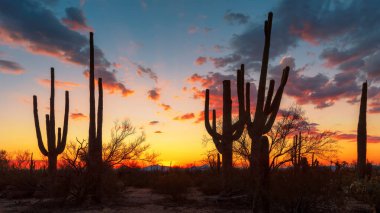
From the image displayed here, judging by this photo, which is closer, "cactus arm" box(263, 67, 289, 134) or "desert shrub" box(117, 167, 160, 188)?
"cactus arm" box(263, 67, 289, 134)

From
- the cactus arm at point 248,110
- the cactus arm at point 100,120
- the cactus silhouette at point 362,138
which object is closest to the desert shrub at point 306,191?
the cactus arm at point 248,110

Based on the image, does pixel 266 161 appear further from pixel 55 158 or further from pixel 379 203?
pixel 55 158

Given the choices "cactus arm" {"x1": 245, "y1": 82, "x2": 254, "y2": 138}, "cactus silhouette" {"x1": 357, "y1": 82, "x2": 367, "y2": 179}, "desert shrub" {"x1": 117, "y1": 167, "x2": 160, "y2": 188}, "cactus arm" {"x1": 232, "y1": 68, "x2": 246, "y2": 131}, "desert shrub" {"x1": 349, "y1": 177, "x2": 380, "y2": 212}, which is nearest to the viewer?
"desert shrub" {"x1": 349, "y1": 177, "x2": 380, "y2": 212}

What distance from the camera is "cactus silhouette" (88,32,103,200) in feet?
50.9

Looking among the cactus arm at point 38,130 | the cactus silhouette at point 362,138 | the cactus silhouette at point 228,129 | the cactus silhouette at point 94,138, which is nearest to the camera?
the cactus silhouette at point 94,138

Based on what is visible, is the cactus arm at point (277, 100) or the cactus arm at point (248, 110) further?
the cactus arm at point (248, 110)

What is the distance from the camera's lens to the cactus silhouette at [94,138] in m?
15.5

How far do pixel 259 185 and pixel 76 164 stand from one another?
761 cm

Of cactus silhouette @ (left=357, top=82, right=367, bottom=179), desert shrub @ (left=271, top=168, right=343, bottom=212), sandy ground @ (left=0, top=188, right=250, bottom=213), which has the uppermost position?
cactus silhouette @ (left=357, top=82, right=367, bottom=179)

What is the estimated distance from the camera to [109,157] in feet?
70.9

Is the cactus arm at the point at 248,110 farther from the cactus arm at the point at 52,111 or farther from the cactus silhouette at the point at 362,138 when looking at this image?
the cactus arm at the point at 52,111

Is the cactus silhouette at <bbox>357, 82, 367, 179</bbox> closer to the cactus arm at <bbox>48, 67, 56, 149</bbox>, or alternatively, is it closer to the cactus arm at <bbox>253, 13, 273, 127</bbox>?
the cactus arm at <bbox>253, 13, 273, 127</bbox>

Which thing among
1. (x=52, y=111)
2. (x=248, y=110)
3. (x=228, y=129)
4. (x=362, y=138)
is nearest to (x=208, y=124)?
(x=228, y=129)

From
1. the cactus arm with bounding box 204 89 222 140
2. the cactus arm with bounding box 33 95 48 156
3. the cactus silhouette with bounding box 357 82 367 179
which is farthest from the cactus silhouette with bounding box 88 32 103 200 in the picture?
the cactus silhouette with bounding box 357 82 367 179
